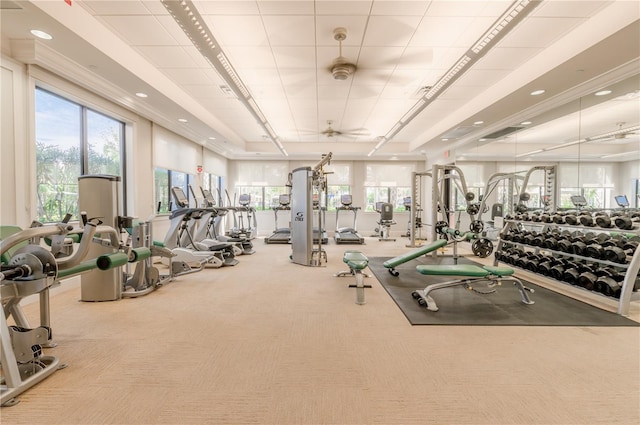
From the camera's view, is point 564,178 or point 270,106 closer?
point 564,178

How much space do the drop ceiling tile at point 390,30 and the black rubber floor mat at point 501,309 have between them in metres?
3.33

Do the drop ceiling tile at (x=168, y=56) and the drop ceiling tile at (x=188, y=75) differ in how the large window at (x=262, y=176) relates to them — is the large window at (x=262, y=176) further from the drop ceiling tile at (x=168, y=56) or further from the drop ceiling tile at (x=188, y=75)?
the drop ceiling tile at (x=168, y=56)

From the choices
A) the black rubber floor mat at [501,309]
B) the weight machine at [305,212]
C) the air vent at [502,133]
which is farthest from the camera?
the air vent at [502,133]

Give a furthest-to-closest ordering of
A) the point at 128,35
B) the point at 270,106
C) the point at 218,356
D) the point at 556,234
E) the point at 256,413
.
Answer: the point at 270,106, the point at 556,234, the point at 128,35, the point at 218,356, the point at 256,413

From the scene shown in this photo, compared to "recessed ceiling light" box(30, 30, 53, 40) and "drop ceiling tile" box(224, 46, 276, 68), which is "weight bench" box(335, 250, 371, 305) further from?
"recessed ceiling light" box(30, 30, 53, 40)

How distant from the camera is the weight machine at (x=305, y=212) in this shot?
18.2ft

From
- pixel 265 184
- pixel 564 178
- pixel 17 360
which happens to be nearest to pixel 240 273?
pixel 17 360

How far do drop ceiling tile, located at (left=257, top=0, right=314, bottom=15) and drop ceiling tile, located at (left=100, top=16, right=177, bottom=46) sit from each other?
1.33 m

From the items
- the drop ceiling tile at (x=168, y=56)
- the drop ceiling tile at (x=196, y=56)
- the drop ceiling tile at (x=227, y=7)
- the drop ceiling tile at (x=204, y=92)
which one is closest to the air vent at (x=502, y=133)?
the drop ceiling tile at (x=227, y=7)

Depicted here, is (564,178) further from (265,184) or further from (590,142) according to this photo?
(265,184)

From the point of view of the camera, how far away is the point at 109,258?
2.32 m

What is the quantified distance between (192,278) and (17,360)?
2.79 meters

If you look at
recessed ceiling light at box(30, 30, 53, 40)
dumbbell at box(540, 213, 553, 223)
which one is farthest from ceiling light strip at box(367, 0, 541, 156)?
recessed ceiling light at box(30, 30, 53, 40)

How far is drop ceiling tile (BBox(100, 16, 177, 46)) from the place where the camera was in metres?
3.33
